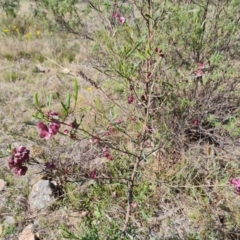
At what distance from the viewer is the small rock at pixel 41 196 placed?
2.27 m

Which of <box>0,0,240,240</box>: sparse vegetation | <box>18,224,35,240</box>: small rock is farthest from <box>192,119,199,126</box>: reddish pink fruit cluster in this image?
<box>18,224,35,240</box>: small rock

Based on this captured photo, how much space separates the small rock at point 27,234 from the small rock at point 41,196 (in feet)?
0.49

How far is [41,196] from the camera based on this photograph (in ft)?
7.55

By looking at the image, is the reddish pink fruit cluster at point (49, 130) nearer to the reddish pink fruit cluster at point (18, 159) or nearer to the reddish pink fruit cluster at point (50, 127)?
the reddish pink fruit cluster at point (50, 127)

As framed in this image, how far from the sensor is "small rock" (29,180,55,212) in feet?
7.46

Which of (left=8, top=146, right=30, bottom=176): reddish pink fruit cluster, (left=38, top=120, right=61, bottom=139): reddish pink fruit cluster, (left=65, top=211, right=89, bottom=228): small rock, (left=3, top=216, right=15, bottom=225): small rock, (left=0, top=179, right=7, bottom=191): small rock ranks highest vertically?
(left=38, top=120, right=61, bottom=139): reddish pink fruit cluster

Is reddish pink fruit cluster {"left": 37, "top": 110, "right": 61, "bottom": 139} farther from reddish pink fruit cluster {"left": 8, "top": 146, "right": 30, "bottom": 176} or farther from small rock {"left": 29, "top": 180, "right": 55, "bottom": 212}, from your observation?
small rock {"left": 29, "top": 180, "right": 55, "bottom": 212}

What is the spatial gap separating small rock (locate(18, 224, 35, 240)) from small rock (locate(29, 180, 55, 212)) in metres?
0.15

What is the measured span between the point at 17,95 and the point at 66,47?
1.42 meters

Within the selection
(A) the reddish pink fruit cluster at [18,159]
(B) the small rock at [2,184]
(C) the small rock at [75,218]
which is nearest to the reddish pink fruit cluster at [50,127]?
(A) the reddish pink fruit cluster at [18,159]

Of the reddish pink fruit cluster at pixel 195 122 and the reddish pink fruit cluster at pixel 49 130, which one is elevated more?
the reddish pink fruit cluster at pixel 49 130

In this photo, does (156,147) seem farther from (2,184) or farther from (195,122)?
(2,184)

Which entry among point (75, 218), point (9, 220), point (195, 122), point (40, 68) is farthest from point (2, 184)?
point (40, 68)

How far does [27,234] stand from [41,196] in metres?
0.29
